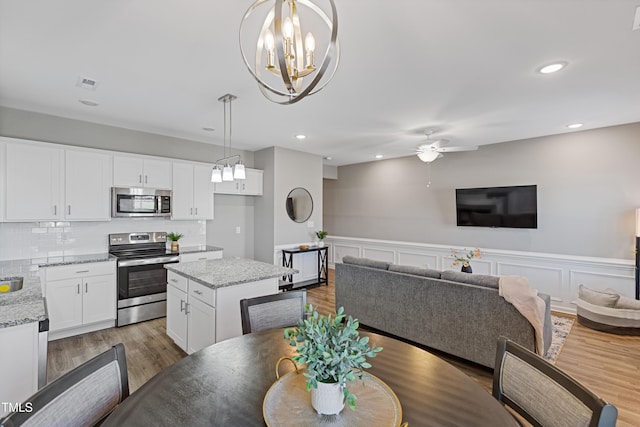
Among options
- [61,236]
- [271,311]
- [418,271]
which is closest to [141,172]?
[61,236]

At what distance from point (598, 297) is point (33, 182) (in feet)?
22.6

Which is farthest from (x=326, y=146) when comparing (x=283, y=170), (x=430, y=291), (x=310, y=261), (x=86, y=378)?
(x=86, y=378)

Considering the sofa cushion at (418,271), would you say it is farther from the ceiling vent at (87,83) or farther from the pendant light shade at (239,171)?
the ceiling vent at (87,83)

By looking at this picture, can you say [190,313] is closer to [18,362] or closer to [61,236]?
[18,362]

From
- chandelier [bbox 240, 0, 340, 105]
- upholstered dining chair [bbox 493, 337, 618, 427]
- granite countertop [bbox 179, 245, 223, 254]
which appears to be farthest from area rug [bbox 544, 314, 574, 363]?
granite countertop [bbox 179, 245, 223, 254]

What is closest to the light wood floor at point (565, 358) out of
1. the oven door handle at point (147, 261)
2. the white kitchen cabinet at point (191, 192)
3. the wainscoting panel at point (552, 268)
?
the wainscoting panel at point (552, 268)

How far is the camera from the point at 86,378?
105 centimetres

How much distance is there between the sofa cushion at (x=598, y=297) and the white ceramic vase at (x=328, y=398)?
14.5 ft

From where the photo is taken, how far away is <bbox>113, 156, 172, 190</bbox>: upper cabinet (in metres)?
3.93

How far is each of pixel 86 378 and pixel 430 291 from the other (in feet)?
9.19

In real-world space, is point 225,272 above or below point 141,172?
below

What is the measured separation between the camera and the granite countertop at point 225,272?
2455 mm

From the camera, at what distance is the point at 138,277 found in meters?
3.81

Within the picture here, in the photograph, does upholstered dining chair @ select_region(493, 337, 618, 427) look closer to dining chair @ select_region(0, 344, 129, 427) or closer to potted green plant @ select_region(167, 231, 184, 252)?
dining chair @ select_region(0, 344, 129, 427)
